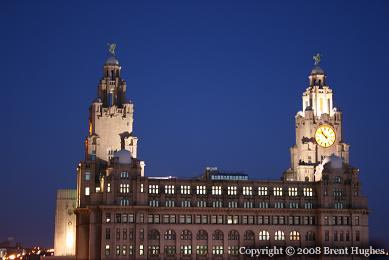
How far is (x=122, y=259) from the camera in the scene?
656 ft

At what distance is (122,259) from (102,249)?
5.46 meters

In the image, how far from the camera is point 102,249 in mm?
198875
